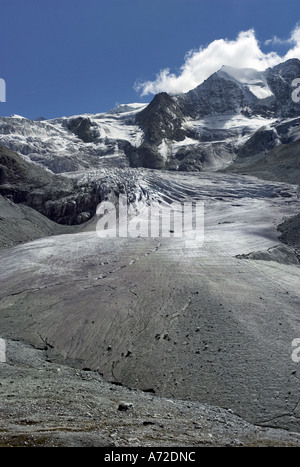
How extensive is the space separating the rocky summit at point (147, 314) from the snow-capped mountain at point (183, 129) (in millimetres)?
55948

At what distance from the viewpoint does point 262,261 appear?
21.2m

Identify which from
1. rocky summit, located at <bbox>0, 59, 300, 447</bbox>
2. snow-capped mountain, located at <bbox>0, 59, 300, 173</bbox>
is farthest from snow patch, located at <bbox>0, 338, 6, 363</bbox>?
snow-capped mountain, located at <bbox>0, 59, 300, 173</bbox>

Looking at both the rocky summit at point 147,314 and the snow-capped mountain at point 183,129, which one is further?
the snow-capped mountain at point 183,129

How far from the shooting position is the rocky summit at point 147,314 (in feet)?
29.8

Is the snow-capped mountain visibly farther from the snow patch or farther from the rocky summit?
the snow patch

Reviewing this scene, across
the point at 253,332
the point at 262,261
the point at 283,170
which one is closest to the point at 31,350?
the point at 253,332

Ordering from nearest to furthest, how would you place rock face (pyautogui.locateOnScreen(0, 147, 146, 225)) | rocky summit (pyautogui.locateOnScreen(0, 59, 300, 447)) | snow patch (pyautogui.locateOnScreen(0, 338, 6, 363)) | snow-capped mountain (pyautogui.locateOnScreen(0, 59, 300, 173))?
rocky summit (pyautogui.locateOnScreen(0, 59, 300, 447)) < snow patch (pyautogui.locateOnScreen(0, 338, 6, 363)) < rock face (pyautogui.locateOnScreen(0, 147, 146, 225)) < snow-capped mountain (pyautogui.locateOnScreen(0, 59, 300, 173))

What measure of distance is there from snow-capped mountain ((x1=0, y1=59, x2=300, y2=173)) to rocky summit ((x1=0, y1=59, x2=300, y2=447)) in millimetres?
55948

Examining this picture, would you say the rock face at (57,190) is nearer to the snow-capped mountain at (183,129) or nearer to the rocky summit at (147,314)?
the rocky summit at (147,314)

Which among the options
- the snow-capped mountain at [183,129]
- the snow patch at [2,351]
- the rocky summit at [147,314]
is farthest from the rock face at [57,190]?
the snow-capped mountain at [183,129]

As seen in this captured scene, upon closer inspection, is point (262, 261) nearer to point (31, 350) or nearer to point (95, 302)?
point (95, 302)

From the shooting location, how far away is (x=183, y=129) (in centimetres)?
12488

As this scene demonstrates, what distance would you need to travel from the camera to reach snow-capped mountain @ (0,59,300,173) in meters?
104

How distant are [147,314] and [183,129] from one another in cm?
11530
